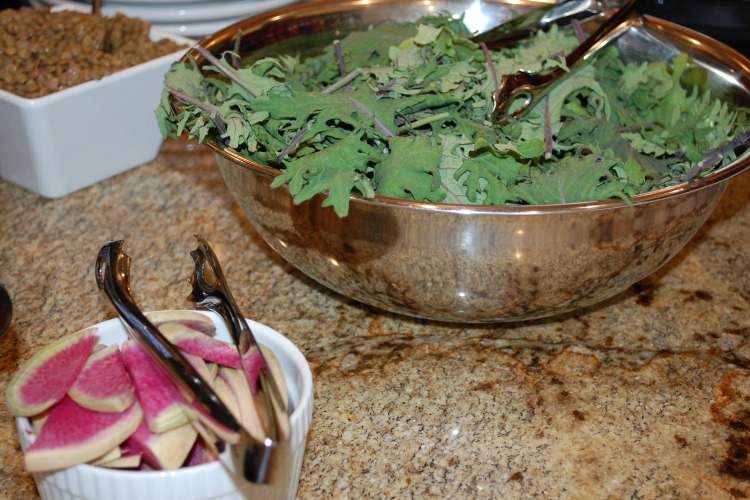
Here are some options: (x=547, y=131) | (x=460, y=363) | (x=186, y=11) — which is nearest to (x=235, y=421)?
(x=460, y=363)

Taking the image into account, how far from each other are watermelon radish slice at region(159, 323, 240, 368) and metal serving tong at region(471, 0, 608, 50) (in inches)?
21.8

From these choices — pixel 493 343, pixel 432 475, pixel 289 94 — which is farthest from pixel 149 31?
pixel 432 475

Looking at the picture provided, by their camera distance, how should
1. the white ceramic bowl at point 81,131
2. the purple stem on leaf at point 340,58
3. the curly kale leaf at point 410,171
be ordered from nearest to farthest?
the curly kale leaf at point 410,171, the purple stem on leaf at point 340,58, the white ceramic bowl at point 81,131

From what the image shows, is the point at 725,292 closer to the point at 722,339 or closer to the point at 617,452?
the point at 722,339

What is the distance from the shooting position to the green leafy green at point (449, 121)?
71 cm

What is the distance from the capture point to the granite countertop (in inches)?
26.6

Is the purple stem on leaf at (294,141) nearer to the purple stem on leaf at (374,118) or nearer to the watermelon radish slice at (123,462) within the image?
the purple stem on leaf at (374,118)

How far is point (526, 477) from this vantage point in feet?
2.20

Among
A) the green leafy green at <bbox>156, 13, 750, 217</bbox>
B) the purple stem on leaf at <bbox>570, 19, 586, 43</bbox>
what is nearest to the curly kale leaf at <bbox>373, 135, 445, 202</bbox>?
the green leafy green at <bbox>156, 13, 750, 217</bbox>

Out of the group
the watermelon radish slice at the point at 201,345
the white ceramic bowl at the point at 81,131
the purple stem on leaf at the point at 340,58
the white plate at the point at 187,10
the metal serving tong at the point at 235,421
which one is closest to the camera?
the metal serving tong at the point at 235,421

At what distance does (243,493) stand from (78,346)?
16 cm

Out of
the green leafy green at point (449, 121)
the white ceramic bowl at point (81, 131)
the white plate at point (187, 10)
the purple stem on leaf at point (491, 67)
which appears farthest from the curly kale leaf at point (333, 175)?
the white plate at point (187, 10)

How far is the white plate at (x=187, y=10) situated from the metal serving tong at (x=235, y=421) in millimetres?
784

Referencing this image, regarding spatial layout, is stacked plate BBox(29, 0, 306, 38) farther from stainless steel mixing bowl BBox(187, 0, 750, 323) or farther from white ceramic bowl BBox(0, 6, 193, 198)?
stainless steel mixing bowl BBox(187, 0, 750, 323)
